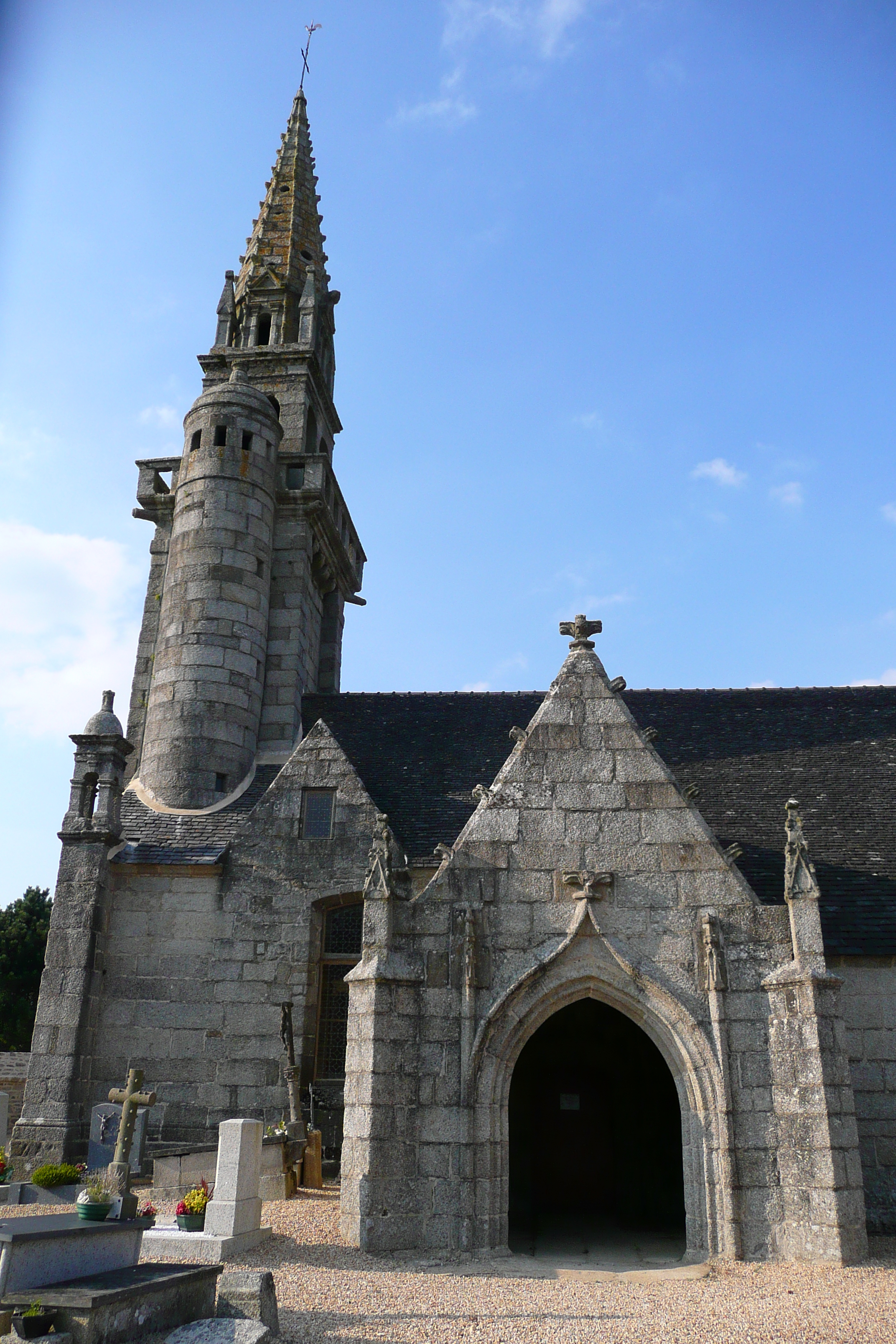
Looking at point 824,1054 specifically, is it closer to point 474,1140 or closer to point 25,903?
point 474,1140

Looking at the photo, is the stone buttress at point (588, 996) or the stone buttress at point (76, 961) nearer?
the stone buttress at point (588, 996)

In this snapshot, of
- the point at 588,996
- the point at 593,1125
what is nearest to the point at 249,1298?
the point at 588,996

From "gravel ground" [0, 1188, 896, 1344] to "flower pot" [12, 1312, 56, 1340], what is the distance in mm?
1608

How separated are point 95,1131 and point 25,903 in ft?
84.4

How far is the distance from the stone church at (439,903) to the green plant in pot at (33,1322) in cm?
361

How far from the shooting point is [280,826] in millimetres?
14531

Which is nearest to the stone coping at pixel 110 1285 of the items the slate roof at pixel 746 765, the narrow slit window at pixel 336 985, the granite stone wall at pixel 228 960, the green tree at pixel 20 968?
the granite stone wall at pixel 228 960

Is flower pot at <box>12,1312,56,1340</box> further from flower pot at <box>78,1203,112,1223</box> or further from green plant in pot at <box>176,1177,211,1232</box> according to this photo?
green plant in pot at <box>176,1177,211,1232</box>

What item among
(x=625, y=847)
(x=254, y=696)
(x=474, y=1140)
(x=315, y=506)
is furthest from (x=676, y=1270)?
(x=315, y=506)

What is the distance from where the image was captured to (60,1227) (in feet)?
21.4

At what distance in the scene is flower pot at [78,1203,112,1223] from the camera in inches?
274

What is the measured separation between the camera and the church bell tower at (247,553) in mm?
16656

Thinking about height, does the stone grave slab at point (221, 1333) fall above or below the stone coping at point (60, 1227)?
below

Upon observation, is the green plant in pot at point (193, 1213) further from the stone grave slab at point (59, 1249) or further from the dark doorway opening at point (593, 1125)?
the dark doorway opening at point (593, 1125)
